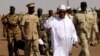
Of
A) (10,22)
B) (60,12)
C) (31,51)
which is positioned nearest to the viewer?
(60,12)

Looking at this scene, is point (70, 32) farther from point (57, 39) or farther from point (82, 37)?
point (82, 37)

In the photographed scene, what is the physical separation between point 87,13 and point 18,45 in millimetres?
3784

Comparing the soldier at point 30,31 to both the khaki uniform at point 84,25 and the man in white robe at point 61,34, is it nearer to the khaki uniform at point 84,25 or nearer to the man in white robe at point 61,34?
the khaki uniform at point 84,25

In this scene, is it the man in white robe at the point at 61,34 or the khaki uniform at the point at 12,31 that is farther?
the khaki uniform at the point at 12,31

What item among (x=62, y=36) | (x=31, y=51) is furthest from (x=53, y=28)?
(x=31, y=51)

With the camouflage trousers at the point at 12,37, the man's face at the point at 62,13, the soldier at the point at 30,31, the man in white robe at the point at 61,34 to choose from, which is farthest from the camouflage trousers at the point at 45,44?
the man's face at the point at 62,13

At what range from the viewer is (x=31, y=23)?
15016 millimetres

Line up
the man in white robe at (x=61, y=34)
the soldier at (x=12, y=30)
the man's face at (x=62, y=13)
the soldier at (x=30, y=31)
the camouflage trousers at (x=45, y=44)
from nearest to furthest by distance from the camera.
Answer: the man's face at (x=62, y=13) < the man in white robe at (x=61, y=34) < the soldier at (x=30, y=31) < the soldier at (x=12, y=30) < the camouflage trousers at (x=45, y=44)

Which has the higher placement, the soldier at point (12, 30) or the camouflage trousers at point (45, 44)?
the soldier at point (12, 30)

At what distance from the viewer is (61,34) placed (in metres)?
11.3

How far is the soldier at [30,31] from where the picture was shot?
14.9 meters

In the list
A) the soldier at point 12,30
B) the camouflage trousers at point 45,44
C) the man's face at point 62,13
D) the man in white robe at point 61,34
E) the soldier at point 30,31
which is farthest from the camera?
the camouflage trousers at point 45,44

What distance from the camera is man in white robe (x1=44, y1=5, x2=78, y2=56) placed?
11188 millimetres

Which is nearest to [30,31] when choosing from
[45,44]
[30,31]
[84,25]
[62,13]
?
[30,31]
